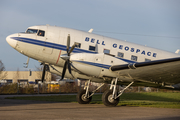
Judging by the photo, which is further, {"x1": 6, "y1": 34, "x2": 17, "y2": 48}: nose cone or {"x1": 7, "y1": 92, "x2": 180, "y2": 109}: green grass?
{"x1": 7, "y1": 92, "x2": 180, "y2": 109}: green grass

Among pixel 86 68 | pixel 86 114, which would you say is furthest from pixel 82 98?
pixel 86 114

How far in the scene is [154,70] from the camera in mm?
15648

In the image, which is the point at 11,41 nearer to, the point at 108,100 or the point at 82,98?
the point at 82,98

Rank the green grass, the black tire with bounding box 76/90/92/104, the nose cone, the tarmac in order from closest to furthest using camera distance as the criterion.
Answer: the tarmac → the nose cone → the green grass → the black tire with bounding box 76/90/92/104

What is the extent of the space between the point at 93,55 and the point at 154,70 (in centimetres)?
460

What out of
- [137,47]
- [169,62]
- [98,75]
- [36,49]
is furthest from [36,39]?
[169,62]

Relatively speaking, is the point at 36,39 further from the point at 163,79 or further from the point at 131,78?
the point at 163,79

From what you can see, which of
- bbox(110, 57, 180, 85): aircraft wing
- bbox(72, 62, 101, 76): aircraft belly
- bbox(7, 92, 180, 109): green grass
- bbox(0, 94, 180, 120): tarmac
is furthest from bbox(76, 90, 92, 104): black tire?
bbox(0, 94, 180, 120): tarmac

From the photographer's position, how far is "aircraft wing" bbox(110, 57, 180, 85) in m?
14.6

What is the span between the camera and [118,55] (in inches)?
715

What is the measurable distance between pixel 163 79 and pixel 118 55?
13.3ft

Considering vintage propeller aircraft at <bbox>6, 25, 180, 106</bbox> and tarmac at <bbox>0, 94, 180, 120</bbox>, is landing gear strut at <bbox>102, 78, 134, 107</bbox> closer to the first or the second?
vintage propeller aircraft at <bbox>6, 25, 180, 106</bbox>

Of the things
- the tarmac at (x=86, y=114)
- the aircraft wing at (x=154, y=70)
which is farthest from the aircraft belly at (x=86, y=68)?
the tarmac at (x=86, y=114)

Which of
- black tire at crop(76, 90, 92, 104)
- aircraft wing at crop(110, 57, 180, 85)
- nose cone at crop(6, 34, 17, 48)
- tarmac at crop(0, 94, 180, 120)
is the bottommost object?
tarmac at crop(0, 94, 180, 120)
